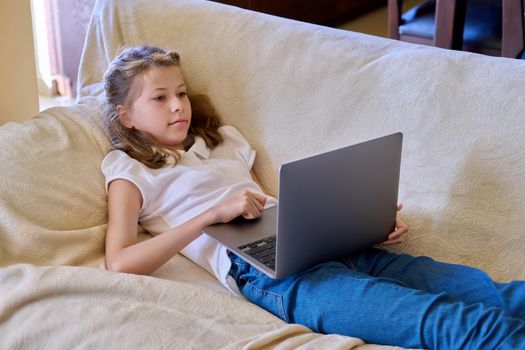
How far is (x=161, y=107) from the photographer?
1795 mm

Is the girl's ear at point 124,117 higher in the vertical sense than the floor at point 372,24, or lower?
lower

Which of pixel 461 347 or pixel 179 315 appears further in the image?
pixel 179 315

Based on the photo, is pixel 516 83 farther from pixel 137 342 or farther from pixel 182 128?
pixel 137 342

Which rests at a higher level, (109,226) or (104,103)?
(104,103)

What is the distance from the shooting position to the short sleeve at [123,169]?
1.68m

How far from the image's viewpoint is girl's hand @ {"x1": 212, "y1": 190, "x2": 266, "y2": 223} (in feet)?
5.15

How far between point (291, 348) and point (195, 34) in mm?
1009

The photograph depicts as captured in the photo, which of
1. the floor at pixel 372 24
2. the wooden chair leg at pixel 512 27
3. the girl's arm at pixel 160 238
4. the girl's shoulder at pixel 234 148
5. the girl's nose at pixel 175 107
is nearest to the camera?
the girl's arm at pixel 160 238

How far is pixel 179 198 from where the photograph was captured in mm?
1722

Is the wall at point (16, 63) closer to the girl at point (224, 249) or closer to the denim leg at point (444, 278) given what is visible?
the girl at point (224, 249)

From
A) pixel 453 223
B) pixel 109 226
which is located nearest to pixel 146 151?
pixel 109 226

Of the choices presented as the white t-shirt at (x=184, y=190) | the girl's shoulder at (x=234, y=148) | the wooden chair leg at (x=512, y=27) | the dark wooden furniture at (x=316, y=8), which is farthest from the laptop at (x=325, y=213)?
the dark wooden furniture at (x=316, y=8)

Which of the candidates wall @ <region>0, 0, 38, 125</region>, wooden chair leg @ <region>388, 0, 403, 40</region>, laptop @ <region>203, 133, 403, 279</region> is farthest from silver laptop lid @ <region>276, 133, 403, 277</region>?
wooden chair leg @ <region>388, 0, 403, 40</region>

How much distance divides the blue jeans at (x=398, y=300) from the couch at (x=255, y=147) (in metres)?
0.04
